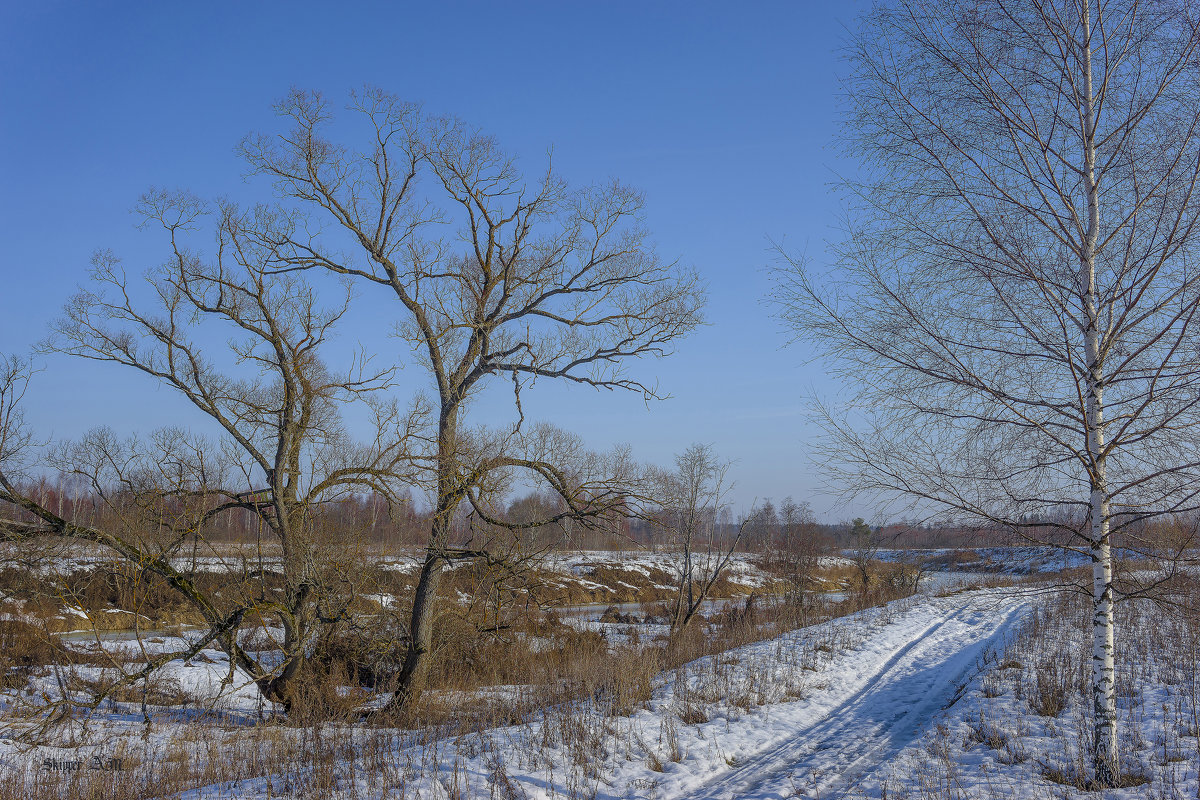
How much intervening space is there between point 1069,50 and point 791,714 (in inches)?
325

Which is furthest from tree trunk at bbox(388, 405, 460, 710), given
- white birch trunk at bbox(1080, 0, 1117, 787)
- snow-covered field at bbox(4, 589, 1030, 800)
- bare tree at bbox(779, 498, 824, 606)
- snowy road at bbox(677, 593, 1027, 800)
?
bare tree at bbox(779, 498, 824, 606)

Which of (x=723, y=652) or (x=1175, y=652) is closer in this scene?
(x=1175, y=652)

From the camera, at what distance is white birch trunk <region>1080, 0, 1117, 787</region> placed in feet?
18.9

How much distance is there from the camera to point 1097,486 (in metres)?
5.79

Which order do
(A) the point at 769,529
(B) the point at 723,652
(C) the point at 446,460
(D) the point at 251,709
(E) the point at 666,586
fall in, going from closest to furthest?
(C) the point at 446,460, (D) the point at 251,709, (B) the point at 723,652, (A) the point at 769,529, (E) the point at 666,586

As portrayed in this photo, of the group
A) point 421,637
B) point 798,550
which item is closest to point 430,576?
point 421,637

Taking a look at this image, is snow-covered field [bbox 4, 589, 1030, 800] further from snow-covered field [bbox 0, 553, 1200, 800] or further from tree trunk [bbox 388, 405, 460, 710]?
tree trunk [bbox 388, 405, 460, 710]

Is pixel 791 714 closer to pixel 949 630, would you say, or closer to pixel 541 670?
pixel 541 670

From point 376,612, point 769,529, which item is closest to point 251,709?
point 376,612

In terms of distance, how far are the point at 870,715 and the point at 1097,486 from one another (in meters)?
5.15

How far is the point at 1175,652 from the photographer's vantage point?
424 inches

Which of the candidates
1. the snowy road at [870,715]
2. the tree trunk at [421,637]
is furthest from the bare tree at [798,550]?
the tree trunk at [421,637]

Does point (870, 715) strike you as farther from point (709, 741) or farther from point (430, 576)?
point (430, 576)

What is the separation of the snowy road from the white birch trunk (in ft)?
2.84
